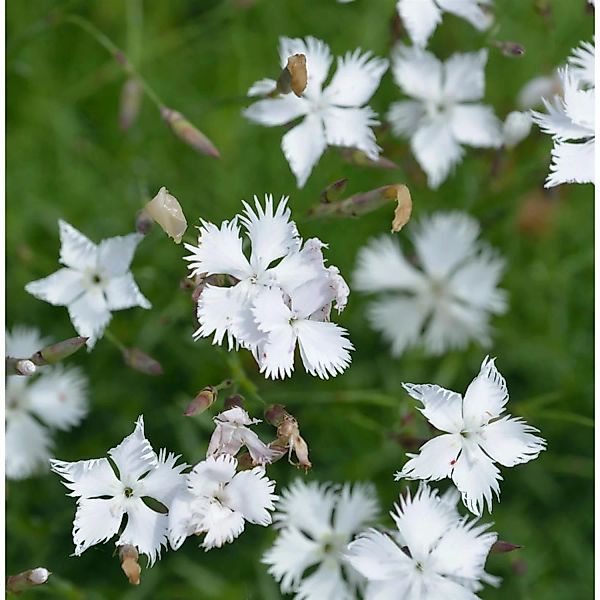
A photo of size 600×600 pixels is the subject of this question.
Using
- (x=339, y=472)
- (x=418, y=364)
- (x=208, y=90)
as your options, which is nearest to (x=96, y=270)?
(x=339, y=472)

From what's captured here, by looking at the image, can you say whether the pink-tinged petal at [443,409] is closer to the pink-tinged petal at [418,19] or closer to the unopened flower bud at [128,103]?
the pink-tinged petal at [418,19]

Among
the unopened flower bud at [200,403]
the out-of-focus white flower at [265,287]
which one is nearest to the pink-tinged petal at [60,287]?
the out-of-focus white flower at [265,287]

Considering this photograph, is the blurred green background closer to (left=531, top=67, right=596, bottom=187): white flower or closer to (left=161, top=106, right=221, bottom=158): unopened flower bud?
(left=161, top=106, right=221, bottom=158): unopened flower bud

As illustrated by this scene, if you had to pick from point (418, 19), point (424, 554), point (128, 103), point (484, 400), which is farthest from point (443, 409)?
point (128, 103)

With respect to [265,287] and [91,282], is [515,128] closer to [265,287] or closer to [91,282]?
[265,287]

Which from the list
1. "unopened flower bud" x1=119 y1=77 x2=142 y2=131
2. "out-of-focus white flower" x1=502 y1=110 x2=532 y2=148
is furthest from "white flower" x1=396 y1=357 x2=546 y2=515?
"unopened flower bud" x1=119 y1=77 x2=142 y2=131

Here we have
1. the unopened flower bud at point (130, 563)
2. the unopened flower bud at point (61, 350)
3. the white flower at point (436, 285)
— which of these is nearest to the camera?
the unopened flower bud at point (130, 563)

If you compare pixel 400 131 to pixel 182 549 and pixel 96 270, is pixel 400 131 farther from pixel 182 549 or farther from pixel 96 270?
pixel 182 549
